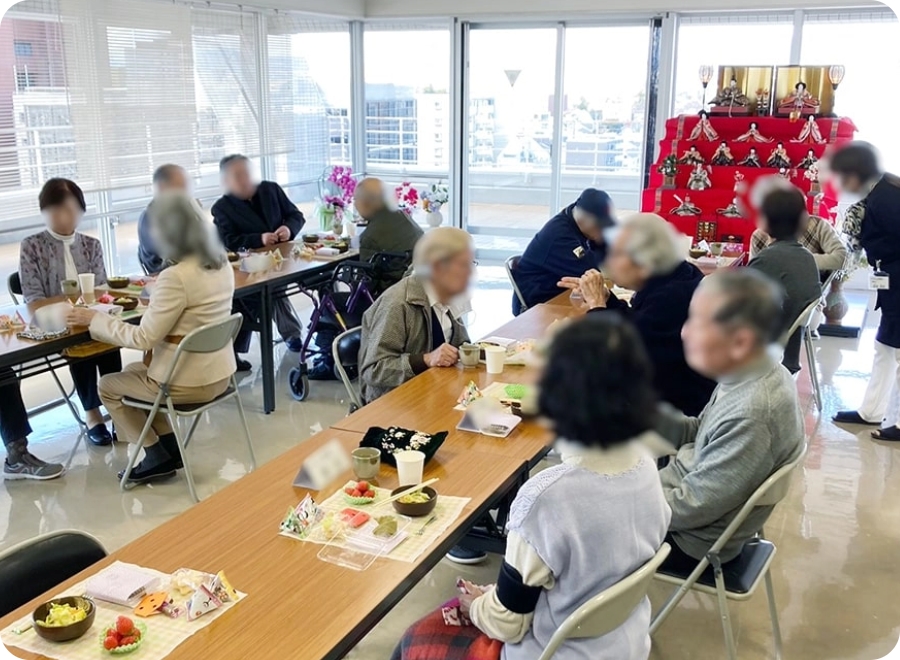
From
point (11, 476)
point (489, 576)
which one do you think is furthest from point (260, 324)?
point (489, 576)

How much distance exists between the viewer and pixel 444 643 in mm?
1601

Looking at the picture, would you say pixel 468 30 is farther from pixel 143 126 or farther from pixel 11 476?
pixel 11 476

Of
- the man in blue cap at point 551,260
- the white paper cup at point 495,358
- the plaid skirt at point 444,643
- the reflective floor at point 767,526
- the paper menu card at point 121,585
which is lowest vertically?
the reflective floor at point 767,526

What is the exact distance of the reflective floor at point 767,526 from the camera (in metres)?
2.43

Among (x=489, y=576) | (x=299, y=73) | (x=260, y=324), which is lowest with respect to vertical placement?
(x=489, y=576)

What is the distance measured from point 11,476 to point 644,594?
2.92 meters

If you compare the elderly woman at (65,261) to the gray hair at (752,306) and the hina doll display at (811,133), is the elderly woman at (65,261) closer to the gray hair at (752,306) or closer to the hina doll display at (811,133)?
the gray hair at (752,306)

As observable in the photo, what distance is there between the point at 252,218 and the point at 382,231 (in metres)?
0.96

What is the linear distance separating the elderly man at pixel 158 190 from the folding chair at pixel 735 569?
200 cm

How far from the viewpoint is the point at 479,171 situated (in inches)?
311

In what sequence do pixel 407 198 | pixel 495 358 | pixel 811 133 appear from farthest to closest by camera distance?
1. pixel 407 198
2. pixel 811 133
3. pixel 495 358

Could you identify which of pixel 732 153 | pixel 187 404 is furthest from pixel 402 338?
pixel 732 153

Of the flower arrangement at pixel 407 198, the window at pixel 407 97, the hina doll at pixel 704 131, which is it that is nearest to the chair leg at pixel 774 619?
the hina doll at pixel 704 131

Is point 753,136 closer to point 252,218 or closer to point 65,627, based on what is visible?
point 252,218
